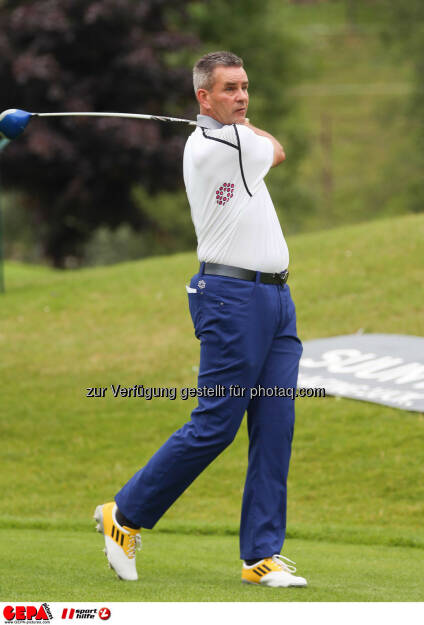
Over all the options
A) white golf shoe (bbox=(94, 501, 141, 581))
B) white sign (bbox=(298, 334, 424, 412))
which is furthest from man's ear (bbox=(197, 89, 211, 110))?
white sign (bbox=(298, 334, 424, 412))

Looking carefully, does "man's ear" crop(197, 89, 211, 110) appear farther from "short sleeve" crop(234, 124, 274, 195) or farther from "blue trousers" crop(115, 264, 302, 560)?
"blue trousers" crop(115, 264, 302, 560)

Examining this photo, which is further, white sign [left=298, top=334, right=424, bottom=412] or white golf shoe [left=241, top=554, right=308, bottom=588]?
white sign [left=298, top=334, right=424, bottom=412]

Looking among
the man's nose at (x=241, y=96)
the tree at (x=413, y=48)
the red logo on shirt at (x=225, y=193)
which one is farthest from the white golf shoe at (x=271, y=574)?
the tree at (x=413, y=48)

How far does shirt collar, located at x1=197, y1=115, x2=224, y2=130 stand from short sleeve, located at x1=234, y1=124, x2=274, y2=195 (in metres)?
0.11

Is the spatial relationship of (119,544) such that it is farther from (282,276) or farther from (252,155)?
(252,155)

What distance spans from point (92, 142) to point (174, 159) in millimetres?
1935

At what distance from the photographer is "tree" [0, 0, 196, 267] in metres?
23.0

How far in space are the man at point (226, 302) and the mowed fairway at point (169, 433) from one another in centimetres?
29

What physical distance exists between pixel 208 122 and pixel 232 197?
33 cm

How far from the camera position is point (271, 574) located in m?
4.29

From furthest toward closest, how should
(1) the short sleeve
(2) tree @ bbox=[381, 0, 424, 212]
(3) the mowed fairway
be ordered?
(2) tree @ bbox=[381, 0, 424, 212], (3) the mowed fairway, (1) the short sleeve

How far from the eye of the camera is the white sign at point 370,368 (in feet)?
28.3
